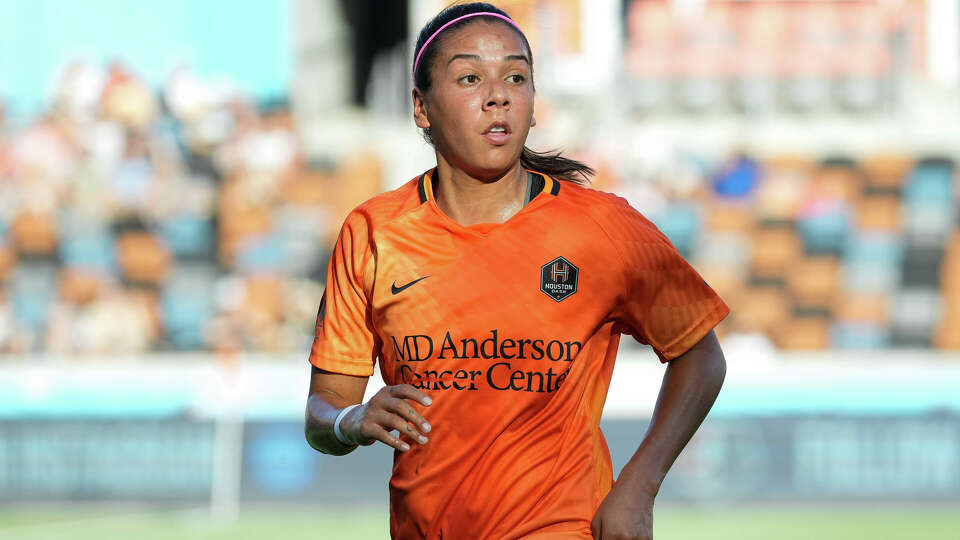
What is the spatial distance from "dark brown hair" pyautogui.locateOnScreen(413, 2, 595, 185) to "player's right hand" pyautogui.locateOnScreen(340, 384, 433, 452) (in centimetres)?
72

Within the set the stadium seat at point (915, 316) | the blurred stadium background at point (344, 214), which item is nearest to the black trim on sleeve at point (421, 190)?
the blurred stadium background at point (344, 214)

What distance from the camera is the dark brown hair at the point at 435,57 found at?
111 inches

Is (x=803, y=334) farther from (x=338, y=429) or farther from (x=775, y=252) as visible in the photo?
(x=338, y=429)

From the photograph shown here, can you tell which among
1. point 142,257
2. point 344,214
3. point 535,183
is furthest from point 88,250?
point 535,183

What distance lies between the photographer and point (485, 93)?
107 inches

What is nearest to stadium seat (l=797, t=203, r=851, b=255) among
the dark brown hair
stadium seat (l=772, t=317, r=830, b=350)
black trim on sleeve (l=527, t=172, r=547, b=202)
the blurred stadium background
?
the blurred stadium background

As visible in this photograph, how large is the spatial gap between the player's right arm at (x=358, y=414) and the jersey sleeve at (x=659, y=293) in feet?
1.86

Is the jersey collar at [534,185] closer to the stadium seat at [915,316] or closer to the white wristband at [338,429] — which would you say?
the white wristband at [338,429]

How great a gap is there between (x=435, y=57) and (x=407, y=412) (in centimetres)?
84

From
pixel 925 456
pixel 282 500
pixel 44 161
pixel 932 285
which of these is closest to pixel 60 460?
pixel 282 500

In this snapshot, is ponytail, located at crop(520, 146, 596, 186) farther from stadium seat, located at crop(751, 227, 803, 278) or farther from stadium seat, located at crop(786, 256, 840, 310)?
stadium seat, located at crop(751, 227, 803, 278)

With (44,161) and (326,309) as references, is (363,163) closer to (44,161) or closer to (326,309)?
(44,161)

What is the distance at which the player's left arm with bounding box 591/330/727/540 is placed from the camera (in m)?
2.66

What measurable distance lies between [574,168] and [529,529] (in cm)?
91
